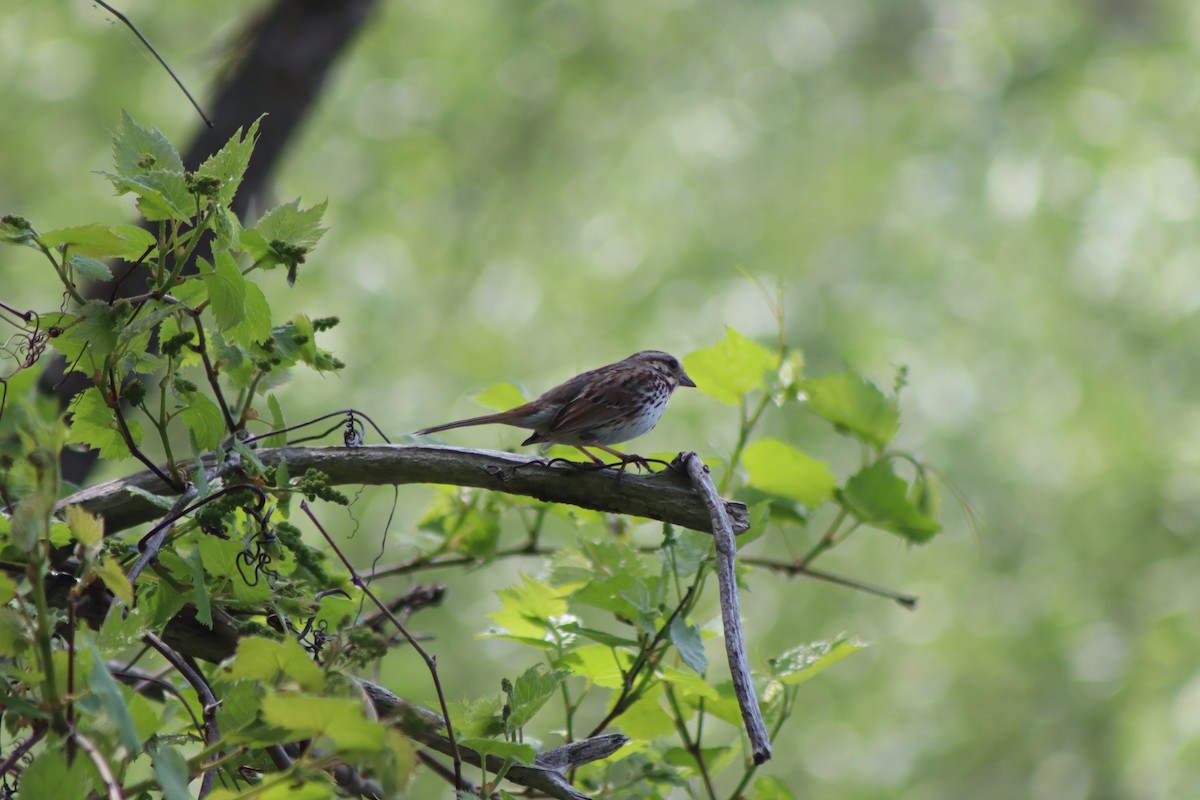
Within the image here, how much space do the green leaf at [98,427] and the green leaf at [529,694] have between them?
2.47 ft

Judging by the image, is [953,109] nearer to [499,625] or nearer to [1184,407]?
[1184,407]

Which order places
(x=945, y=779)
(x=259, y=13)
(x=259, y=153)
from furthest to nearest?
1. (x=945, y=779)
2. (x=259, y=13)
3. (x=259, y=153)

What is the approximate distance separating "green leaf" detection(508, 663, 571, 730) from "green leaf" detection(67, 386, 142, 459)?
0.75 meters

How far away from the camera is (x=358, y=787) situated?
51.4 inches

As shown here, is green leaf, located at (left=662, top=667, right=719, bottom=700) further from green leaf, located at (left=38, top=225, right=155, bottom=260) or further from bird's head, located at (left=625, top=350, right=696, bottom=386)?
bird's head, located at (left=625, top=350, right=696, bottom=386)

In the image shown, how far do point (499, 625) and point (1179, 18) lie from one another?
1222cm

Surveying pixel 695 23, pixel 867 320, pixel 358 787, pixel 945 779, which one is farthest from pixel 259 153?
pixel 695 23

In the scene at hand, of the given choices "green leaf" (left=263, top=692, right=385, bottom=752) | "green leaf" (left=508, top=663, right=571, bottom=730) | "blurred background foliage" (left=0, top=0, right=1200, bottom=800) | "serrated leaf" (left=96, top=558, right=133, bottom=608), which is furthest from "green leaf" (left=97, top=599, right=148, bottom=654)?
"blurred background foliage" (left=0, top=0, right=1200, bottom=800)

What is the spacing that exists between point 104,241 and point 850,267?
36.0 feet

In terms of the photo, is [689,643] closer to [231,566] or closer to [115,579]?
[231,566]

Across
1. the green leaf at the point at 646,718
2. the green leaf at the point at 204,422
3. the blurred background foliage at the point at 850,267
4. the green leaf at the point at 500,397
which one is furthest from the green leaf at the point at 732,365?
the blurred background foliage at the point at 850,267

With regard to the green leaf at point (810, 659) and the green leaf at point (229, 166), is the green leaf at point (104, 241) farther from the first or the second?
the green leaf at point (810, 659)

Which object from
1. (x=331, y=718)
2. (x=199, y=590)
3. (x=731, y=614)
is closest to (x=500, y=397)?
(x=199, y=590)

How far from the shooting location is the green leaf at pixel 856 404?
238 centimetres
